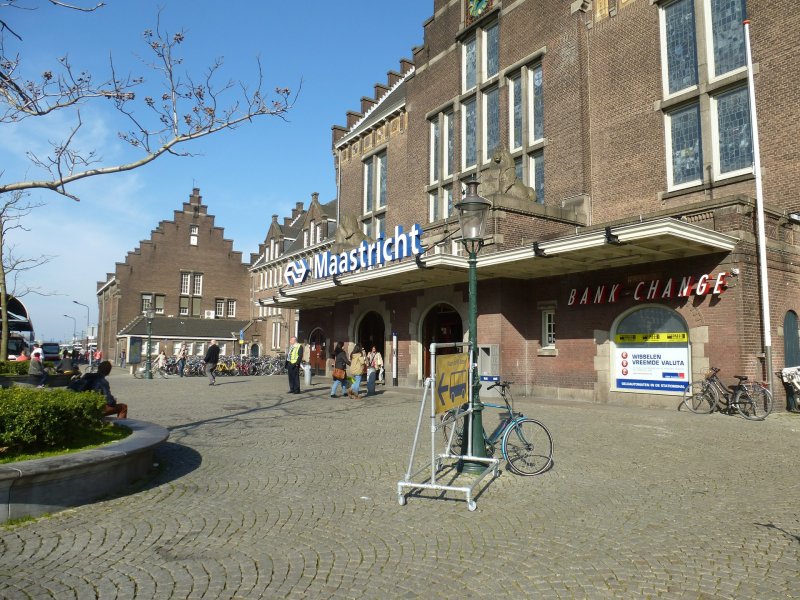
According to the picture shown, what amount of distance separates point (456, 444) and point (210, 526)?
3686 mm

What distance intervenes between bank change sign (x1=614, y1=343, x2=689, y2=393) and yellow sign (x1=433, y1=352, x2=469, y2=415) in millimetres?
10093

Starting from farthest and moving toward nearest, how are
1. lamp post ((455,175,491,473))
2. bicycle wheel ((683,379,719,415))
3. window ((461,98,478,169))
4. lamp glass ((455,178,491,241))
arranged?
window ((461,98,478,169)), bicycle wheel ((683,379,719,415)), lamp glass ((455,178,491,241)), lamp post ((455,175,491,473))

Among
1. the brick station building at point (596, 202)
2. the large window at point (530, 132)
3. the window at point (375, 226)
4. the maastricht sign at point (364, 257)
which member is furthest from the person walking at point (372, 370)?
the window at point (375, 226)

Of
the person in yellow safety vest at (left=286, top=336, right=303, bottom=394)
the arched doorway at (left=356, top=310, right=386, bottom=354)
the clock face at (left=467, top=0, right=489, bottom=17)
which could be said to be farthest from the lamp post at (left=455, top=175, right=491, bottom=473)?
the clock face at (left=467, top=0, right=489, bottom=17)

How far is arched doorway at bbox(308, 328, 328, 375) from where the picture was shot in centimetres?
3054

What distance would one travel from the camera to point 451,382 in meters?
6.68

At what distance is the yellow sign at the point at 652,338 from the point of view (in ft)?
49.3

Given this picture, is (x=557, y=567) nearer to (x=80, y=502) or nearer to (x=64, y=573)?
(x=64, y=573)

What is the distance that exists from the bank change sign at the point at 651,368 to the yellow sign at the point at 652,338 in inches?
5.9

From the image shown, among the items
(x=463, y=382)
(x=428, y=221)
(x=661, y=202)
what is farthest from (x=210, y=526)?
(x=428, y=221)

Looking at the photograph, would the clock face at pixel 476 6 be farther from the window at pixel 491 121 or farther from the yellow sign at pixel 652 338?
the yellow sign at pixel 652 338

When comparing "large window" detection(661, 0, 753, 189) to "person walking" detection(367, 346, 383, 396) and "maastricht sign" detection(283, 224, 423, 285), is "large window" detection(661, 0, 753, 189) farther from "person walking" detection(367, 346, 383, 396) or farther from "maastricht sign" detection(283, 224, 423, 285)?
"person walking" detection(367, 346, 383, 396)

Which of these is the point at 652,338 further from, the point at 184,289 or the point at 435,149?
the point at 184,289

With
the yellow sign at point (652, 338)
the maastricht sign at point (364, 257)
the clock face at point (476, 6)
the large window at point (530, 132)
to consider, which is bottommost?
the yellow sign at point (652, 338)
